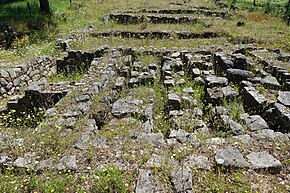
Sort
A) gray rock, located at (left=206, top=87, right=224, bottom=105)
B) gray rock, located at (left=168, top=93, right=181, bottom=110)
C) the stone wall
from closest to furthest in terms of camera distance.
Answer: gray rock, located at (left=168, top=93, right=181, bottom=110), gray rock, located at (left=206, top=87, right=224, bottom=105), the stone wall

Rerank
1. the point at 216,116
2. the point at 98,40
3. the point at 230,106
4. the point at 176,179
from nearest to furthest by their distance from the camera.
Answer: the point at 176,179 < the point at 216,116 < the point at 230,106 < the point at 98,40

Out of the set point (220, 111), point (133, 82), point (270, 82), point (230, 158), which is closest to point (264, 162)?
point (230, 158)

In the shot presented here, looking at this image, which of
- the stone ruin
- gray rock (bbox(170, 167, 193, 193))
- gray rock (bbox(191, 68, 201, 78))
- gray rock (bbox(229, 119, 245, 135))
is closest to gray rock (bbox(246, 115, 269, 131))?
the stone ruin

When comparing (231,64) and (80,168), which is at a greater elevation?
(231,64)

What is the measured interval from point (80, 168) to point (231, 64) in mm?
6544

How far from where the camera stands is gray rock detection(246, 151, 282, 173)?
3.68 meters

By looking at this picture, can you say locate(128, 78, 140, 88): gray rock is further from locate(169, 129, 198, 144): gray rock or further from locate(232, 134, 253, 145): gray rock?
locate(232, 134, 253, 145): gray rock

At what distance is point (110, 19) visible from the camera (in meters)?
16.7

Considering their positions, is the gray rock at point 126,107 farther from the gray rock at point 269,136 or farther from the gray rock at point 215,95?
the gray rock at point 269,136

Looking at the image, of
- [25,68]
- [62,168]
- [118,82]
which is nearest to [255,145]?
[62,168]

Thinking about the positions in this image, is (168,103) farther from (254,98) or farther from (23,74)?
(23,74)

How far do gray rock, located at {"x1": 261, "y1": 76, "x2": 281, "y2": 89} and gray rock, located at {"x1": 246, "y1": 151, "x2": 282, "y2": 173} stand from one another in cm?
351

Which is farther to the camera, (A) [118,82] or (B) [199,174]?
(A) [118,82]

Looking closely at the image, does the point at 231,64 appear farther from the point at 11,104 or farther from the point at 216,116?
the point at 11,104
